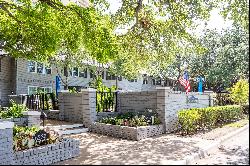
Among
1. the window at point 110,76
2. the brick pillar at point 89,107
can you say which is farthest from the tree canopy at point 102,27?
the window at point 110,76

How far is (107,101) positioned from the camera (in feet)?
53.8

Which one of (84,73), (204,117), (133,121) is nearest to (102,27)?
(133,121)

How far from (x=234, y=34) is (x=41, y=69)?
2195 cm

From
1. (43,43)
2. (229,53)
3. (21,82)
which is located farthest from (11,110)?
(229,53)

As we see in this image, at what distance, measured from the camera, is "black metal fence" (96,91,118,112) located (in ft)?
53.3

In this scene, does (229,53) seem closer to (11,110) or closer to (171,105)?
(171,105)

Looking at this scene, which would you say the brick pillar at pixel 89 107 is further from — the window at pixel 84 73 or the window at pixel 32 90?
the window at pixel 84 73

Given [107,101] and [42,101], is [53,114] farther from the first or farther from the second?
[107,101]

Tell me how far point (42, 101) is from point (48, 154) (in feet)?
38.2

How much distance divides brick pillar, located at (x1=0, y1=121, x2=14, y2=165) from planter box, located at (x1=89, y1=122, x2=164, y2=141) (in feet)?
18.3

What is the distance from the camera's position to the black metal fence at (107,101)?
1623 cm

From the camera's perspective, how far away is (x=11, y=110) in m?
14.0

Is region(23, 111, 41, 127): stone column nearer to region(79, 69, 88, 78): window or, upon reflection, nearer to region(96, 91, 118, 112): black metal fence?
region(96, 91, 118, 112): black metal fence

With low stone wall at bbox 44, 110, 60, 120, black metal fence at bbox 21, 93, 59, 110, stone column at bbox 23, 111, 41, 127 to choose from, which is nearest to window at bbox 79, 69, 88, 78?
black metal fence at bbox 21, 93, 59, 110
